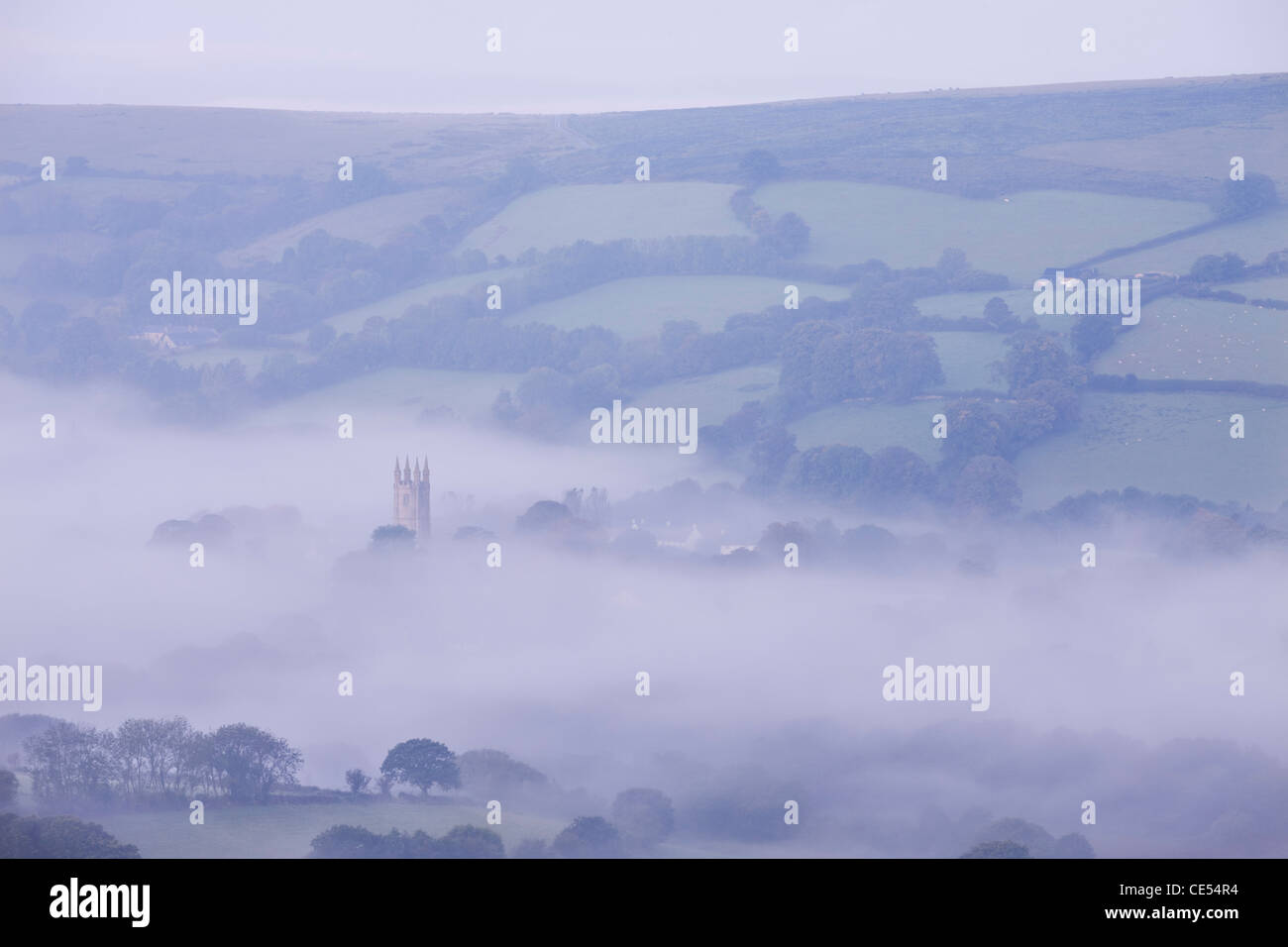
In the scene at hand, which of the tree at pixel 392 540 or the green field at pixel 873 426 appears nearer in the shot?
the tree at pixel 392 540

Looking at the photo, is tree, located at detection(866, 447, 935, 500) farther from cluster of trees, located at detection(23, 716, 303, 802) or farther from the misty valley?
cluster of trees, located at detection(23, 716, 303, 802)

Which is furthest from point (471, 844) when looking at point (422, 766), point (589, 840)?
point (422, 766)

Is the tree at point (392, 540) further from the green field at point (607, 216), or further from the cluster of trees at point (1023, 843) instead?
the cluster of trees at point (1023, 843)

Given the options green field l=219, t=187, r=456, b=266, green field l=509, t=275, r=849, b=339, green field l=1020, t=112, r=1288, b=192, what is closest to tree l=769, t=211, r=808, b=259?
green field l=509, t=275, r=849, b=339

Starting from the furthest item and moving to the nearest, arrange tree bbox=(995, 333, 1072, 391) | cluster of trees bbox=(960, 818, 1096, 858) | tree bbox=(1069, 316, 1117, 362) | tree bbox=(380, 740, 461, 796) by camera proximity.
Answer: tree bbox=(1069, 316, 1117, 362)
tree bbox=(995, 333, 1072, 391)
tree bbox=(380, 740, 461, 796)
cluster of trees bbox=(960, 818, 1096, 858)

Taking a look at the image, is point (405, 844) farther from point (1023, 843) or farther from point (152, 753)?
point (1023, 843)

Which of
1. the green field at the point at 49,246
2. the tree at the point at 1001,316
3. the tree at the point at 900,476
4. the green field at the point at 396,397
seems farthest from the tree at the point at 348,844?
the green field at the point at 49,246
